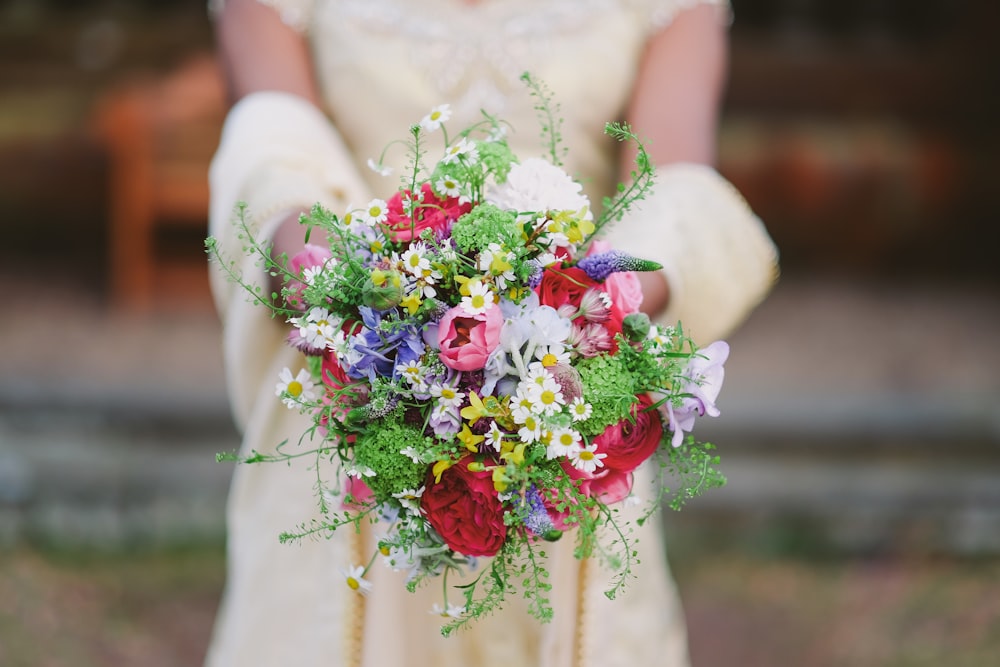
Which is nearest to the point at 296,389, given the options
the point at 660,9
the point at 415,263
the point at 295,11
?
the point at 415,263

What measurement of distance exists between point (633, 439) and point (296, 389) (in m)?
0.35

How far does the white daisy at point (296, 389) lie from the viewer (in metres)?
1.12

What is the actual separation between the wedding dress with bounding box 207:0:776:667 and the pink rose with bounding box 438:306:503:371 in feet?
1.33

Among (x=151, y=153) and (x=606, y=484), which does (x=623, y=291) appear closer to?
(x=606, y=484)

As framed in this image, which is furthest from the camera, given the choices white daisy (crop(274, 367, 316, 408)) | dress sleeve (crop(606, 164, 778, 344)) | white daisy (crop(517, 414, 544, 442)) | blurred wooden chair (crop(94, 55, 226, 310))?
blurred wooden chair (crop(94, 55, 226, 310))

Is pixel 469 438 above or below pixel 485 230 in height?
below

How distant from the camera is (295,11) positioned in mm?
1640

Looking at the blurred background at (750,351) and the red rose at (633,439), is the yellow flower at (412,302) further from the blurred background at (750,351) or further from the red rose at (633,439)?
the blurred background at (750,351)

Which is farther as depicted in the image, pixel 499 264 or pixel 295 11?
pixel 295 11

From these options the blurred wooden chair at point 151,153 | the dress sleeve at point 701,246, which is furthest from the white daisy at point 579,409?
the blurred wooden chair at point 151,153

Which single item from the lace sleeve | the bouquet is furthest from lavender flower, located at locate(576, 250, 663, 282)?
the lace sleeve

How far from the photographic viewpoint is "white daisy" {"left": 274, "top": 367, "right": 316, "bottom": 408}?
1.12 meters

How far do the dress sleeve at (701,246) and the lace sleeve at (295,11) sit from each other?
0.58 metres

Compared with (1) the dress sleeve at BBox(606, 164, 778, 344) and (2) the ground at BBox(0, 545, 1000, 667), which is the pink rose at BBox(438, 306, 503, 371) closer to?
(1) the dress sleeve at BBox(606, 164, 778, 344)
